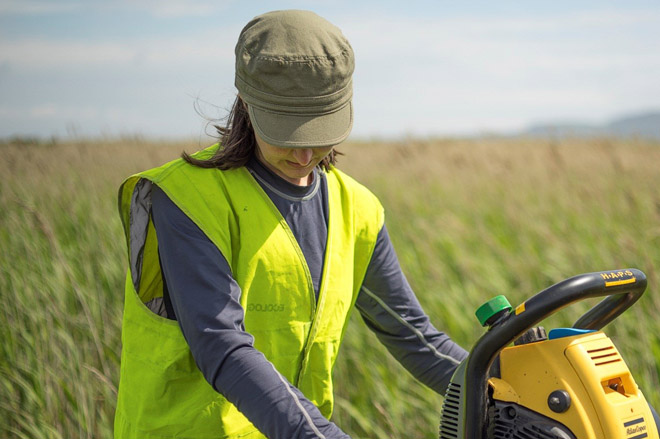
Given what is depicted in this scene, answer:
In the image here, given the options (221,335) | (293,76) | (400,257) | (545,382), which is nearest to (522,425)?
(545,382)

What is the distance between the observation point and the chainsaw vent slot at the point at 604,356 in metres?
0.99

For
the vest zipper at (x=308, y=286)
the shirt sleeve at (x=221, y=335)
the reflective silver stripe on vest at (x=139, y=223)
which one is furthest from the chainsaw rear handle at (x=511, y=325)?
the reflective silver stripe on vest at (x=139, y=223)

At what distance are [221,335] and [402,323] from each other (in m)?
0.62

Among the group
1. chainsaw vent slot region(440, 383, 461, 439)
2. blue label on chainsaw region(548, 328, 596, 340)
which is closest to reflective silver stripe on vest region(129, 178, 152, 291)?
chainsaw vent slot region(440, 383, 461, 439)

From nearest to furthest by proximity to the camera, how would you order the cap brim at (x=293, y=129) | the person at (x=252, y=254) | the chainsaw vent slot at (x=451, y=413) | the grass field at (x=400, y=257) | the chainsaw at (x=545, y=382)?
the chainsaw at (x=545, y=382) → the chainsaw vent slot at (x=451, y=413) → the person at (x=252, y=254) → the cap brim at (x=293, y=129) → the grass field at (x=400, y=257)

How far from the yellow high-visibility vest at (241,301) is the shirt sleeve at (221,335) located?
52 millimetres

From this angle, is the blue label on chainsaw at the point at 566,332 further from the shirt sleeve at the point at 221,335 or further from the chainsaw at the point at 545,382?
the shirt sleeve at the point at 221,335

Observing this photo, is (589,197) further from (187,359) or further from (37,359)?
(187,359)

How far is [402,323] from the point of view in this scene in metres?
1.62

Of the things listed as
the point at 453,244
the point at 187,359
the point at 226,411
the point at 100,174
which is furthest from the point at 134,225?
the point at 100,174

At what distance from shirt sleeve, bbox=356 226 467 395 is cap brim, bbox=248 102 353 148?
40 centimetres

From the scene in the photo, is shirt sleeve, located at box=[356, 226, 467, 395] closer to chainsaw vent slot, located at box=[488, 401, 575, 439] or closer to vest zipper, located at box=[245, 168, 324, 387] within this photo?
vest zipper, located at box=[245, 168, 324, 387]

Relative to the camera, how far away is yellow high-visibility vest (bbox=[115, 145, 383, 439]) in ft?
4.33

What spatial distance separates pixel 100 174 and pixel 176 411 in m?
5.19
